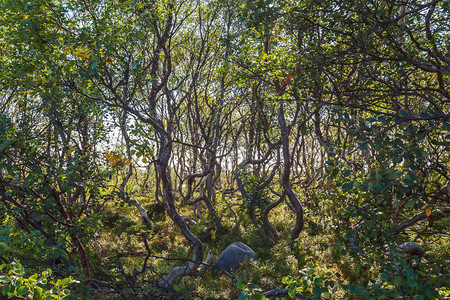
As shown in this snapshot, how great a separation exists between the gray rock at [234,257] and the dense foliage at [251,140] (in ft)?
1.55

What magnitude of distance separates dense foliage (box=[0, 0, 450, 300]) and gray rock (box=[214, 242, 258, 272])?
47cm

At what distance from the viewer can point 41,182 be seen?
462cm

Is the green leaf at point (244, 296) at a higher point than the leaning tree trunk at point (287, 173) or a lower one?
lower

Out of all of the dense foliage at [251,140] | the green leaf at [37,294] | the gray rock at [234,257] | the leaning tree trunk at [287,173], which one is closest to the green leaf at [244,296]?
the dense foliage at [251,140]

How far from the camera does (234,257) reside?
29.2 ft

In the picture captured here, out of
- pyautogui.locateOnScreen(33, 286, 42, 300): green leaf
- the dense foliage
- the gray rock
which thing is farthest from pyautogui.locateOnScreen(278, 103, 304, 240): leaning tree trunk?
pyautogui.locateOnScreen(33, 286, 42, 300): green leaf

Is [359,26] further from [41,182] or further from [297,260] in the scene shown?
[297,260]

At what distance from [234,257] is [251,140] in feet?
18.2

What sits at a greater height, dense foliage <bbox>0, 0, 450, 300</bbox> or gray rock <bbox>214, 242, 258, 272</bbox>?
dense foliage <bbox>0, 0, 450, 300</bbox>

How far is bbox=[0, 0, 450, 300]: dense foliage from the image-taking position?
2678 mm

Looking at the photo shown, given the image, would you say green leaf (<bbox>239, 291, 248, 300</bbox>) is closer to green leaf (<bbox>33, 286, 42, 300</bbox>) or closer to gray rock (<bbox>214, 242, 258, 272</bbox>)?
green leaf (<bbox>33, 286, 42, 300</bbox>)

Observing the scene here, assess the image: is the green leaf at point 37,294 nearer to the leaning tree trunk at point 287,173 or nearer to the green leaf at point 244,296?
the green leaf at point 244,296

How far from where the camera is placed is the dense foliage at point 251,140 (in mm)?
2678

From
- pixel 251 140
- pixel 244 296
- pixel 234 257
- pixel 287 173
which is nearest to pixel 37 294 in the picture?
pixel 244 296
